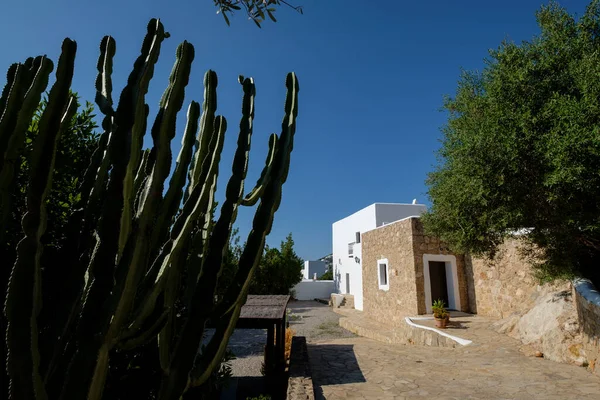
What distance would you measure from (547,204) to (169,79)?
6.05 meters

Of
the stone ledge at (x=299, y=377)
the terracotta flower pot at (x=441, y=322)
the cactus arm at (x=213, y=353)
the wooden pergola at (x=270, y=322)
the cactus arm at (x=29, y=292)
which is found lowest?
the stone ledge at (x=299, y=377)

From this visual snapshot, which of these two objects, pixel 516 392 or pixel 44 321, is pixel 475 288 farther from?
pixel 44 321

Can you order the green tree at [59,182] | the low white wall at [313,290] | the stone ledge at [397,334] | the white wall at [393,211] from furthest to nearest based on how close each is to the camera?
the low white wall at [313,290] < the white wall at [393,211] < the stone ledge at [397,334] < the green tree at [59,182]

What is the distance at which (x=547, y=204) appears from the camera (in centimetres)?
561

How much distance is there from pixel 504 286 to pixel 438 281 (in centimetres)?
333

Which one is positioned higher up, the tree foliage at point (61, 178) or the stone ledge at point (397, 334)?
the tree foliage at point (61, 178)

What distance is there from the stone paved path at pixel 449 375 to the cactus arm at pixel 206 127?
4180 millimetres

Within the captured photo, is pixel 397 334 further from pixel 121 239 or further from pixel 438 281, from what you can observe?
pixel 121 239

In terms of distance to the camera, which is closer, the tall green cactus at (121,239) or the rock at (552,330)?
the tall green cactus at (121,239)

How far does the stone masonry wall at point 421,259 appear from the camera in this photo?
478 inches

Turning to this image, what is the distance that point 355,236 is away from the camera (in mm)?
24234

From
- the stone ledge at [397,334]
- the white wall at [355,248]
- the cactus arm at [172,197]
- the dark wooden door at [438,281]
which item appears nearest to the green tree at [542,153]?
the stone ledge at [397,334]

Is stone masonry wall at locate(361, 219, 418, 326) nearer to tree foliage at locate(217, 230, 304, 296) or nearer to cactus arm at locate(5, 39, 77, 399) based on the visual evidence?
tree foliage at locate(217, 230, 304, 296)

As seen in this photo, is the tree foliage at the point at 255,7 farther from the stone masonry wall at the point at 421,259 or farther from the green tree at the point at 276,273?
the green tree at the point at 276,273
